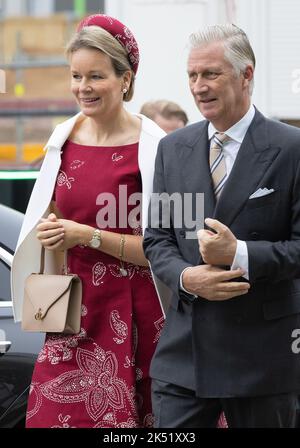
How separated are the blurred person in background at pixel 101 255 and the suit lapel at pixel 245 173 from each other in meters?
0.48

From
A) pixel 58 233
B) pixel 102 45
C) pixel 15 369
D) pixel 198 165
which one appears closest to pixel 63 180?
pixel 58 233

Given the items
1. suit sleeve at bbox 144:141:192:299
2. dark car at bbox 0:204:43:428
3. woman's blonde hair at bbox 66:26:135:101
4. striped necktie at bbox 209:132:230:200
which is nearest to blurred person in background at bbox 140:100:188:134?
dark car at bbox 0:204:43:428

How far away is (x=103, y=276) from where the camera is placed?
4496 mm

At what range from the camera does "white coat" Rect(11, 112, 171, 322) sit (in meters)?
4.48

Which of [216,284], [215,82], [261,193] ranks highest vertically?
[215,82]

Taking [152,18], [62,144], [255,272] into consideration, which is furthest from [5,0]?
[255,272]

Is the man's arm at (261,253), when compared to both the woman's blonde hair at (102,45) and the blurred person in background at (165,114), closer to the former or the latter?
the woman's blonde hair at (102,45)

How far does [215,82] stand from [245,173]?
29 cm

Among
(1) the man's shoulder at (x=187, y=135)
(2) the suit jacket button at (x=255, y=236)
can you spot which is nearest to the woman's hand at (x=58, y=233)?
(1) the man's shoulder at (x=187, y=135)

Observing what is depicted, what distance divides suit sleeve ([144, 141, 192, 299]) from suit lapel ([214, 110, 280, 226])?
0.64ft

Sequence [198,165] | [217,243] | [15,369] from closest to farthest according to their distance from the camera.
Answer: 1. [217,243]
2. [198,165]
3. [15,369]

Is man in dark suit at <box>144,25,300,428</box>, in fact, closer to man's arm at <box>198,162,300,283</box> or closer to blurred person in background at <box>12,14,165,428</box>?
man's arm at <box>198,162,300,283</box>

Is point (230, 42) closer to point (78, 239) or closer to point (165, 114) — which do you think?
point (78, 239)
